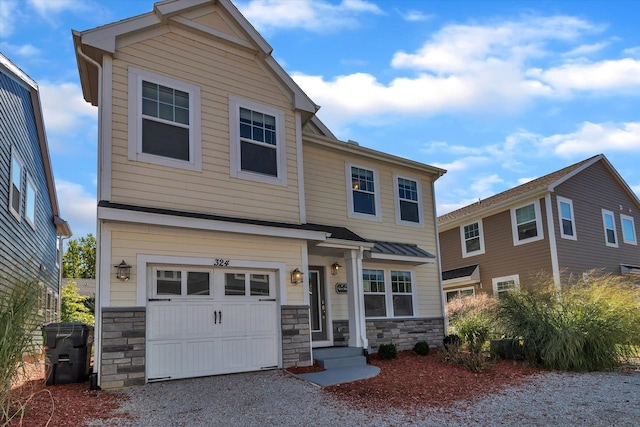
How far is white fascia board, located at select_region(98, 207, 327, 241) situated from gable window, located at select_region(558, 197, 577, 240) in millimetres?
10862

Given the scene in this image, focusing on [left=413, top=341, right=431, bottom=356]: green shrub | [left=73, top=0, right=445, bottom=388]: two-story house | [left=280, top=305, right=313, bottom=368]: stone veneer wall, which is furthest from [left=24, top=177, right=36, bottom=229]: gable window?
[left=413, top=341, right=431, bottom=356]: green shrub

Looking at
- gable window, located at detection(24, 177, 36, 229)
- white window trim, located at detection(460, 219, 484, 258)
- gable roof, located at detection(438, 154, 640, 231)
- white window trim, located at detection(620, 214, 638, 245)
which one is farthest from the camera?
white window trim, located at detection(620, 214, 638, 245)

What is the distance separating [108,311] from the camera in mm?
7457

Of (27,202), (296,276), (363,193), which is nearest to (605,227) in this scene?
(363,193)

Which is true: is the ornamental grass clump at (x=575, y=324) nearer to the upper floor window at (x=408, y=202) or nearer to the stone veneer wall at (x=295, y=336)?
the upper floor window at (x=408, y=202)

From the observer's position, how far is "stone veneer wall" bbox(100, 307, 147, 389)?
24.0 ft

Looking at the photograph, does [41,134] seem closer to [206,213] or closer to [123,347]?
[206,213]

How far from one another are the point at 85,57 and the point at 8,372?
18.8 feet

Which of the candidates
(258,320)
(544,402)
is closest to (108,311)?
(258,320)

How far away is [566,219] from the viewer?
1706 cm

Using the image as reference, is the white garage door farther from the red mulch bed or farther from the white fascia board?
the red mulch bed

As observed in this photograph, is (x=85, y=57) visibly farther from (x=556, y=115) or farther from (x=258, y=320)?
(x=556, y=115)

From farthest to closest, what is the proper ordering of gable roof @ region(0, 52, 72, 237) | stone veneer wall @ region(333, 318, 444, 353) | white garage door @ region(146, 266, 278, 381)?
stone veneer wall @ region(333, 318, 444, 353)
gable roof @ region(0, 52, 72, 237)
white garage door @ region(146, 266, 278, 381)

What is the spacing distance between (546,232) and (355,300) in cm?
913
